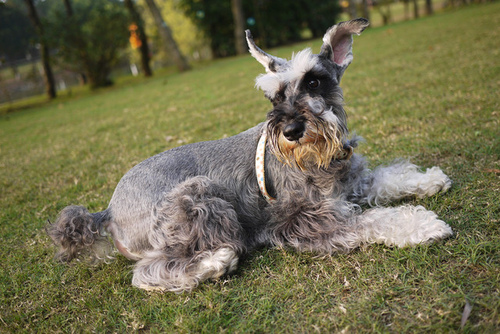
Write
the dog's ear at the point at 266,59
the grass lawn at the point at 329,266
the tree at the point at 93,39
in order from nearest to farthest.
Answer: the grass lawn at the point at 329,266, the dog's ear at the point at 266,59, the tree at the point at 93,39

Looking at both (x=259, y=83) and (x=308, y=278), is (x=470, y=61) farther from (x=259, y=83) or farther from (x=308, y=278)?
(x=308, y=278)

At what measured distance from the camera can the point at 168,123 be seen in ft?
30.4

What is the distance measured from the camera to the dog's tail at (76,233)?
3131 mm

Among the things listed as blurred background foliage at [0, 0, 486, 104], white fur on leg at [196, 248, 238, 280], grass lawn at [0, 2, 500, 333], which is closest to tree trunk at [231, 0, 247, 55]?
blurred background foliage at [0, 0, 486, 104]

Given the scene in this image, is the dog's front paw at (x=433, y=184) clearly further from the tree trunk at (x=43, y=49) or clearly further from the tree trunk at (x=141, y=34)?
the tree trunk at (x=141, y=34)

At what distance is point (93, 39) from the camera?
23.5 meters

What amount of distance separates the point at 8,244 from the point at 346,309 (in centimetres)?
421

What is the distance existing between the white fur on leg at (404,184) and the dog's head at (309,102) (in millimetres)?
685

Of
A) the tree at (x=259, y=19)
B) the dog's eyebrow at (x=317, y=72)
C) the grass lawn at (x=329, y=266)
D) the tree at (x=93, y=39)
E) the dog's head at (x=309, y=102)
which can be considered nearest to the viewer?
the grass lawn at (x=329, y=266)

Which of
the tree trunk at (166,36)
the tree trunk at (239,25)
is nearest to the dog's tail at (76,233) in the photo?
the tree trunk at (166,36)

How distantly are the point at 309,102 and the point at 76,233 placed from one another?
2456 millimetres

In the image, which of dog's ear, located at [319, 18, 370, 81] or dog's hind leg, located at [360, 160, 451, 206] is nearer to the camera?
dog's ear, located at [319, 18, 370, 81]

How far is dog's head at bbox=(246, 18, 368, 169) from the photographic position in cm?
289

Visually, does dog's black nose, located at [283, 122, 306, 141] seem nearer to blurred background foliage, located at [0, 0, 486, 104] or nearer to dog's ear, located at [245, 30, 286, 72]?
dog's ear, located at [245, 30, 286, 72]
